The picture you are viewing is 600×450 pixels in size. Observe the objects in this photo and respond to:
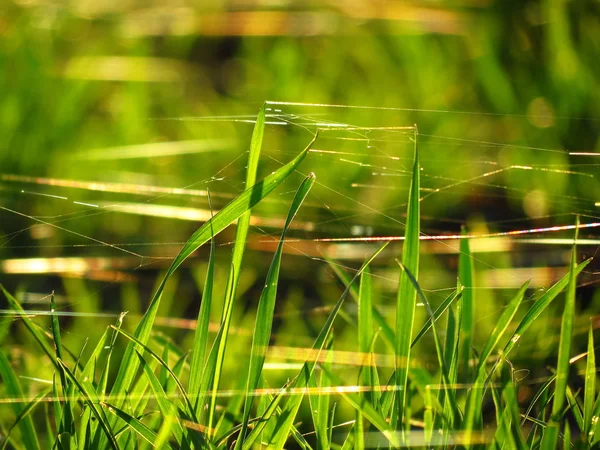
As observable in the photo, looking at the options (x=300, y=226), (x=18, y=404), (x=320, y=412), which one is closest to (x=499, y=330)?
(x=320, y=412)

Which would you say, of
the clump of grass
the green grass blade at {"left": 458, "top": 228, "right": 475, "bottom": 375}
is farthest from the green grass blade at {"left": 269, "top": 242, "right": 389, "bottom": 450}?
the green grass blade at {"left": 458, "top": 228, "right": 475, "bottom": 375}

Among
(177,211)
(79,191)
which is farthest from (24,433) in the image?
(79,191)

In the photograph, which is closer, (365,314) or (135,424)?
(135,424)

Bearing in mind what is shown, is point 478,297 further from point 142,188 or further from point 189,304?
point 142,188

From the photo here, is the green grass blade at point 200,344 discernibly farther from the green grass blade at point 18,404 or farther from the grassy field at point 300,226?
the green grass blade at point 18,404

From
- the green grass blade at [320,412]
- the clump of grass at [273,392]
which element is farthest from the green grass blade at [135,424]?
the green grass blade at [320,412]

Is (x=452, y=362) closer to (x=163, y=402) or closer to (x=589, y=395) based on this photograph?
(x=589, y=395)

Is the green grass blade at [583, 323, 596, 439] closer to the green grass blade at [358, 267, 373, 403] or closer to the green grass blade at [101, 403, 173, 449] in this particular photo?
the green grass blade at [358, 267, 373, 403]
